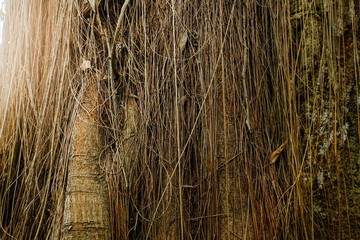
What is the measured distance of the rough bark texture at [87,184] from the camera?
1.45 m

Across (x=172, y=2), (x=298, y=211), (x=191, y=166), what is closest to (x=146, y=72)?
(x=172, y=2)

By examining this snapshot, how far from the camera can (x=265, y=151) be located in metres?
1.55

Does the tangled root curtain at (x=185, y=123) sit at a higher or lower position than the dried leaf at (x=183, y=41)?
lower

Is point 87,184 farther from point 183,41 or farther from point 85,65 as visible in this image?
point 183,41

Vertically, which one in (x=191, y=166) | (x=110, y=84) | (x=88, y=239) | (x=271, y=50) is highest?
(x=271, y=50)

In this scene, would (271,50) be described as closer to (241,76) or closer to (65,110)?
Result: (241,76)

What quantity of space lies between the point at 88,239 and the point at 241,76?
978mm

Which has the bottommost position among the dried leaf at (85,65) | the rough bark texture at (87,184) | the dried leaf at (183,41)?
the rough bark texture at (87,184)

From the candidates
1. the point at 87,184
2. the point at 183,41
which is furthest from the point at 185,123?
the point at 87,184

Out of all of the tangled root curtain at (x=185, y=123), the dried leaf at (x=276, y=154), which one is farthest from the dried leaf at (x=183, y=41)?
the dried leaf at (x=276, y=154)

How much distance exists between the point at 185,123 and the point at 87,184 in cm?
51

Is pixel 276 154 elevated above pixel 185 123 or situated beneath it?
situated beneath

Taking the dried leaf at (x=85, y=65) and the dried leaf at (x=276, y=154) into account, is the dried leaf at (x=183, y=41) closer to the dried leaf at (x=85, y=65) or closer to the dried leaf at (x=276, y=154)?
the dried leaf at (x=85, y=65)

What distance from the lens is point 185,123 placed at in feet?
5.25
